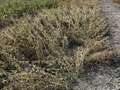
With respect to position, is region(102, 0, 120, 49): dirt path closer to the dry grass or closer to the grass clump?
the dry grass

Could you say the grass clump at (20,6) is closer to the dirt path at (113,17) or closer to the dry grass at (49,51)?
the dirt path at (113,17)

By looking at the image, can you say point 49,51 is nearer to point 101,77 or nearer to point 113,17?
point 101,77

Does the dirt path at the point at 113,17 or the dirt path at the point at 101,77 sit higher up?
the dirt path at the point at 113,17

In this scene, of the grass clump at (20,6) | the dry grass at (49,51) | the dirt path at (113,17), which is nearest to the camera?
the dry grass at (49,51)

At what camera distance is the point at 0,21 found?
28.0 feet

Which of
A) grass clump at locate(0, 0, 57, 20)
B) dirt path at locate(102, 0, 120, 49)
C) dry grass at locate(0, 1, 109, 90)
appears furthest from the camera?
grass clump at locate(0, 0, 57, 20)

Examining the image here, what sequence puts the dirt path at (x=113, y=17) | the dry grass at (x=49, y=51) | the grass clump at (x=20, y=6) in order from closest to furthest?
the dry grass at (x=49, y=51), the dirt path at (x=113, y=17), the grass clump at (x=20, y=6)

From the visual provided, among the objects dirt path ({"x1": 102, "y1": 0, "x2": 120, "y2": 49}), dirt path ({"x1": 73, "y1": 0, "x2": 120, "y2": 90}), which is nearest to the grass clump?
dirt path ({"x1": 102, "y1": 0, "x2": 120, "y2": 49})

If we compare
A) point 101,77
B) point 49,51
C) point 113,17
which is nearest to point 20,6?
point 113,17

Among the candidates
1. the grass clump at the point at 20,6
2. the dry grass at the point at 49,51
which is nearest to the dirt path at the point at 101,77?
the dry grass at the point at 49,51

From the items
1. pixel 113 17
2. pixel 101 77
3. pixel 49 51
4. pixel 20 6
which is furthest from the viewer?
pixel 20 6

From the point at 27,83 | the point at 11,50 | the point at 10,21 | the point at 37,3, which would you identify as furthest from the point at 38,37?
the point at 37,3

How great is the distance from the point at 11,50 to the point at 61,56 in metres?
0.97

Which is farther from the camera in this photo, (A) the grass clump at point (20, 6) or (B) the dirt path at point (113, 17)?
(A) the grass clump at point (20, 6)
